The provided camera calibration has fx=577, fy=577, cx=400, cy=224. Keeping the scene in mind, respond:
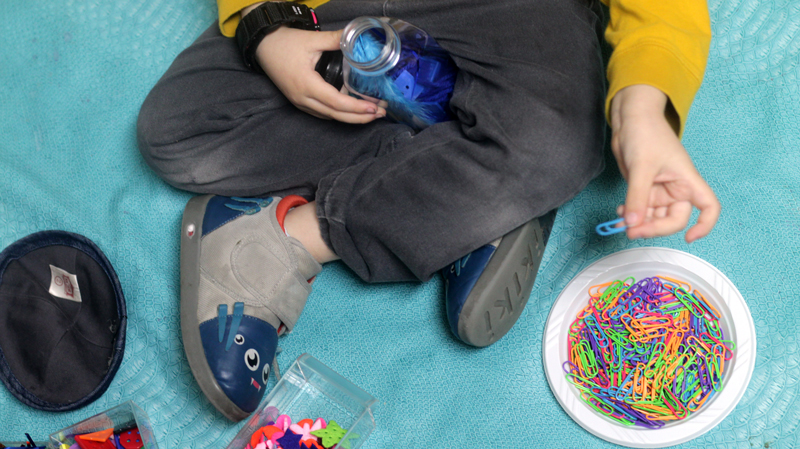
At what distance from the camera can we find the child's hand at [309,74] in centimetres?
75

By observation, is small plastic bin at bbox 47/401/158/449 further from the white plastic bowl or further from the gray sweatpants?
the white plastic bowl

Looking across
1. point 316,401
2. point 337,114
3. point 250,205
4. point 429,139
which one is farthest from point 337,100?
point 316,401

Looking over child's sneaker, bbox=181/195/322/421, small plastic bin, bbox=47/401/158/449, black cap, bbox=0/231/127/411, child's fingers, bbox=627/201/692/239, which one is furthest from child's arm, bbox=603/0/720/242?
black cap, bbox=0/231/127/411

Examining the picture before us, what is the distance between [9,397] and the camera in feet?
3.00

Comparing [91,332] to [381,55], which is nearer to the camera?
[381,55]

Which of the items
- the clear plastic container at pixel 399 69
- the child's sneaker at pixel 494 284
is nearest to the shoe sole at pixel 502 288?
the child's sneaker at pixel 494 284

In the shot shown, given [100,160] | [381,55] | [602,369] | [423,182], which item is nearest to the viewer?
[381,55]

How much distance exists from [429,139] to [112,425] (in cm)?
61

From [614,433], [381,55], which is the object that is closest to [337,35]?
[381,55]

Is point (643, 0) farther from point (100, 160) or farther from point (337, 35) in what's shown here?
point (100, 160)

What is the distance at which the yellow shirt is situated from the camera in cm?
62

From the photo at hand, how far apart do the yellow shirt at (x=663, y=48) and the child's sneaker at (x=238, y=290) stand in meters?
0.49

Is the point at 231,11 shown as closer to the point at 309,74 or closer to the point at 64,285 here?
the point at 309,74

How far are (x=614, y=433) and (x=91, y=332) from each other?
81cm
